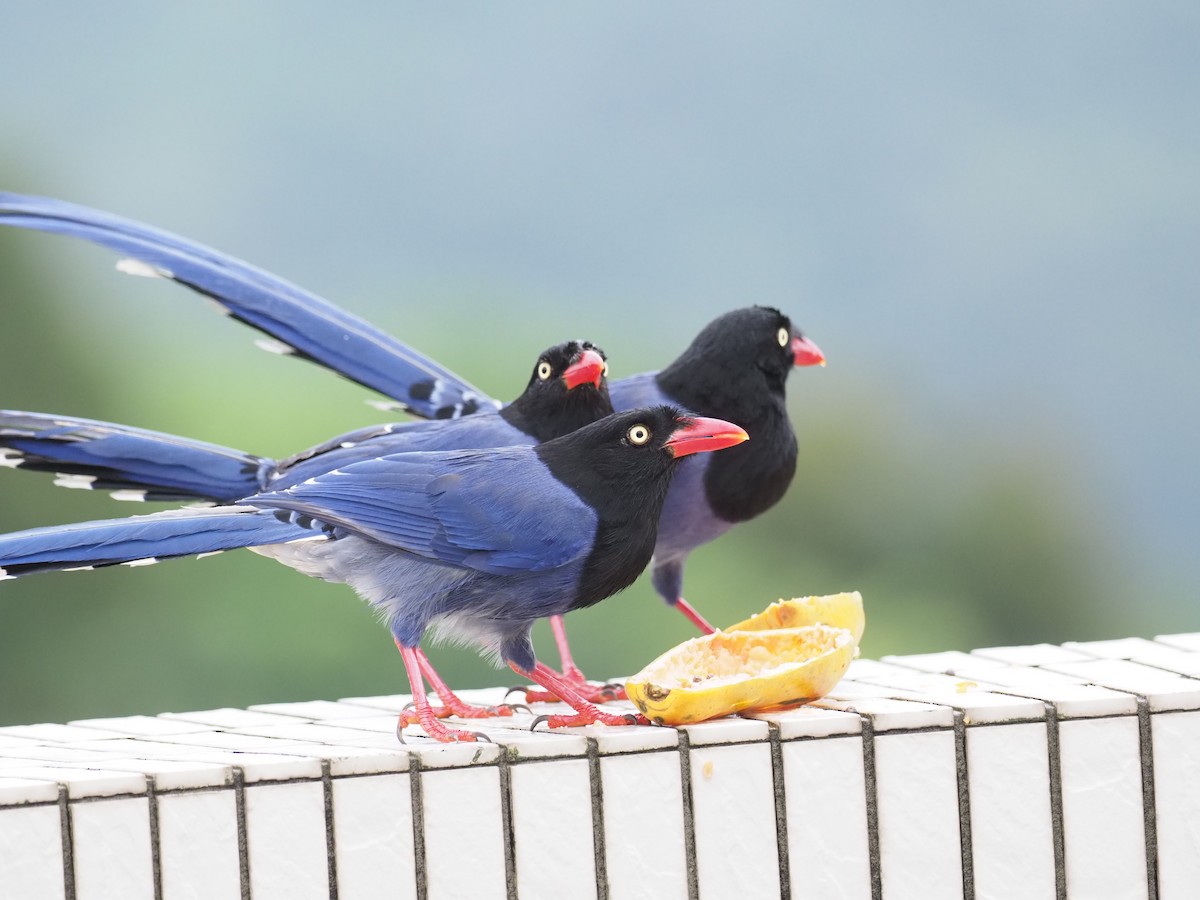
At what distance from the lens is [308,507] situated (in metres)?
2.55

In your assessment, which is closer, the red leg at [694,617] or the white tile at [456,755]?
the white tile at [456,755]

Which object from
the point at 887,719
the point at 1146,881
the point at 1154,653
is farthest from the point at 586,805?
the point at 1154,653

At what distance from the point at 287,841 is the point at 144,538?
0.58 m

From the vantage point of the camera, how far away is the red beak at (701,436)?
101 inches

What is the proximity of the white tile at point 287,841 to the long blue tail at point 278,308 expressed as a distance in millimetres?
1466

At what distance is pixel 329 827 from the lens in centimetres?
211

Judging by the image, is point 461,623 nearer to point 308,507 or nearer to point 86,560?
point 308,507

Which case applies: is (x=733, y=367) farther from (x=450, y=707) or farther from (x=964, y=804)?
(x=964, y=804)

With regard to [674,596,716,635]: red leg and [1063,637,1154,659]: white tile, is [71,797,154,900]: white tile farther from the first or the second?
[1063,637,1154,659]: white tile

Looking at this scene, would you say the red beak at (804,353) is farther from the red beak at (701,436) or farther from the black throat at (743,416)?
the red beak at (701,436)

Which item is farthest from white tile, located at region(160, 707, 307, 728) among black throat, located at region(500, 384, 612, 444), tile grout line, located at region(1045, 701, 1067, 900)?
tile grout line, located at region(1045, 701, 1067, 900)

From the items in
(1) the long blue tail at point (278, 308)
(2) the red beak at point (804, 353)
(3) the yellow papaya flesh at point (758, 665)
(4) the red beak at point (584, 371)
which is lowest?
(3) the yellow papaya flesh at point (758, 665)

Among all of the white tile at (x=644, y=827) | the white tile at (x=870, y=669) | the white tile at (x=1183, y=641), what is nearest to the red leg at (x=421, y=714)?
the white tile at (x=644, y=827)

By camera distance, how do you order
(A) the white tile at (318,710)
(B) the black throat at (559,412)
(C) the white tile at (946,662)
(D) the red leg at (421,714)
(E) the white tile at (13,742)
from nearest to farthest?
(D) the red leg at (421,714) → (E) the white tile at (13,742) → (A) the white tile at (318,710) → (C) the white tile at (946,662) → (B) the black throat at (559,412)
